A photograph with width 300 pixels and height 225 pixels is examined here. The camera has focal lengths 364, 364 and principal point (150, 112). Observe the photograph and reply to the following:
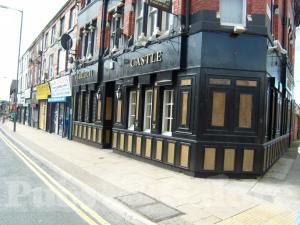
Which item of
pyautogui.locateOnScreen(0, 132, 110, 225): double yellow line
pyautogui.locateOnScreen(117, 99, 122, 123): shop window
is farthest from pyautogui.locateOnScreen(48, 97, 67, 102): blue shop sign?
pyautogui.locateOnScreen(0, 132, 110, 225): double yellow line

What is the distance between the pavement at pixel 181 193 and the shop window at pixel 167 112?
1329 millimetres

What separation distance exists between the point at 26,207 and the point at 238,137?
19.4ft

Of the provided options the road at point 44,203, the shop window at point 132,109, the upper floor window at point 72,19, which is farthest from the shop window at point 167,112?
the upper floor window at point 72,19

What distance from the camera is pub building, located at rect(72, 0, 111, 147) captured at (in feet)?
58.6

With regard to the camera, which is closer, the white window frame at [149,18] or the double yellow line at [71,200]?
the double yellow line at [71,200]

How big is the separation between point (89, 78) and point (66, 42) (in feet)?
15.2

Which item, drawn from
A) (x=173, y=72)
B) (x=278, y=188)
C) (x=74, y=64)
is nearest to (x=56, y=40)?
(x=74, y=64)

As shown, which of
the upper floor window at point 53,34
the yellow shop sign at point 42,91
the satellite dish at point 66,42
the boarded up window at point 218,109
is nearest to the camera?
the boarded up window at point 218,109

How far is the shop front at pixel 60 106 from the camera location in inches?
931

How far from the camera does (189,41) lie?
35.1 ft

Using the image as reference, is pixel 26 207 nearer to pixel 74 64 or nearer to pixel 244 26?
pixel 244 26

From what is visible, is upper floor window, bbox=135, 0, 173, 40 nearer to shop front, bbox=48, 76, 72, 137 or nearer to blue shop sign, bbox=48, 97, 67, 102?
shop front, bbox=48, 76, 72, 137

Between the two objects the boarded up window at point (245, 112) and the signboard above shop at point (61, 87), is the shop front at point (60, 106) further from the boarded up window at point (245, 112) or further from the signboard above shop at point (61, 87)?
the boarded up window at point (245, 112)

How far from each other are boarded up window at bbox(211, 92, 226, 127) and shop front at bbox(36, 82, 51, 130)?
829 inches
